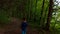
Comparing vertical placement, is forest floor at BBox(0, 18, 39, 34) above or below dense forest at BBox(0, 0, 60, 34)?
below

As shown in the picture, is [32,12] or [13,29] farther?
[32,12]

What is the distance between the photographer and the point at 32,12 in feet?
51.0

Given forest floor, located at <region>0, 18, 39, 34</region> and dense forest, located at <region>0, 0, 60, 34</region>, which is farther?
dense forest, located at <region>0, 0, 60, 34</region>

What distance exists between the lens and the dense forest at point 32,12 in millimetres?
13456

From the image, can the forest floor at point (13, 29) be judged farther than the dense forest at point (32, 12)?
No

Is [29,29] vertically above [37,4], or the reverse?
[37,4]

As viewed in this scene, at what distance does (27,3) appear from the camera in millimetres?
15812

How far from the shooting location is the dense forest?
13.5 m

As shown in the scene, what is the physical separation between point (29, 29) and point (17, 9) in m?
3.90

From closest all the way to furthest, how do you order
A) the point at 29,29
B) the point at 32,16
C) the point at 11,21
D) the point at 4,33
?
1. the point at 4,33
2. the point at 29,29
3. the point at 11,21
4. the point at 32,16

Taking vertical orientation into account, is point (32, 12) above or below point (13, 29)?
above

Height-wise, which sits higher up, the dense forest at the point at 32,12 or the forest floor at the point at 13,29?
the dense forest at the point at 32,12

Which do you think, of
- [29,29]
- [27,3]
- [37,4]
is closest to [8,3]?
[27,3]

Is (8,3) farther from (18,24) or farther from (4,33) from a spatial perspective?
(4,33)
